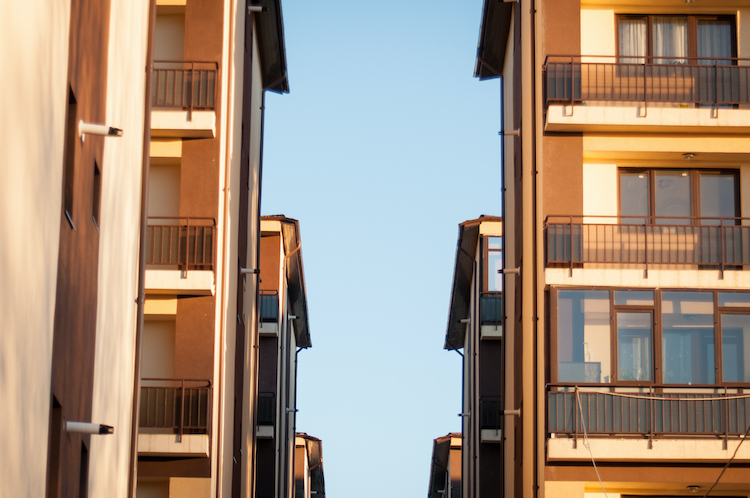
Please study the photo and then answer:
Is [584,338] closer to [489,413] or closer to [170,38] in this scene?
[170,38]

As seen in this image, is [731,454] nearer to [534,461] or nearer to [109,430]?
[534,461]

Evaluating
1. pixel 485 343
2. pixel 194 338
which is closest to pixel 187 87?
pixel 194 338

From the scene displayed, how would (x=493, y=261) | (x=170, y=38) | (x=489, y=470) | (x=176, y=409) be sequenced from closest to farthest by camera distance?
1. (x=176, y=409)
2. (x=170, y=38)
3. (x=489, y=470)
4. (x=493, y=261)

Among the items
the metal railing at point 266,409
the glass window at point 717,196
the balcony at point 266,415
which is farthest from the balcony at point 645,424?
the metal railing at point 266,409

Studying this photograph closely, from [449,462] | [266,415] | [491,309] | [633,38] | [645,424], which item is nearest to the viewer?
[645,424]

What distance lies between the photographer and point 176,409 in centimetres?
2139

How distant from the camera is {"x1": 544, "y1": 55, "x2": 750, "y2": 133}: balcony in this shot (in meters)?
21.8

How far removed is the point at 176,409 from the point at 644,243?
975cm

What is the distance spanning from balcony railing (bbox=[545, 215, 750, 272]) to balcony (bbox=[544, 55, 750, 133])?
1940mm

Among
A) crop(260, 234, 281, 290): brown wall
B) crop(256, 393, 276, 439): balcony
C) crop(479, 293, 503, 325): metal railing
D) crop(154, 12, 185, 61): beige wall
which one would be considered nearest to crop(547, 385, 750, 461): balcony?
crop(154, 12, 185, 61): beige wall

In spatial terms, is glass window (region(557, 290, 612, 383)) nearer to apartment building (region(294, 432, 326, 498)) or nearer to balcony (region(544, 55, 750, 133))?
balcony (region(544, 55, 750, 133))

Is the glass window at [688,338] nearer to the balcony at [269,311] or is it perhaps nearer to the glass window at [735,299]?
the glass window at [735,299]

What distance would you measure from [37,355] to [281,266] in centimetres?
2717

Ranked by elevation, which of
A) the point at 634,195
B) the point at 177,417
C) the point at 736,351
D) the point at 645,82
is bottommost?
the point at 177,417
